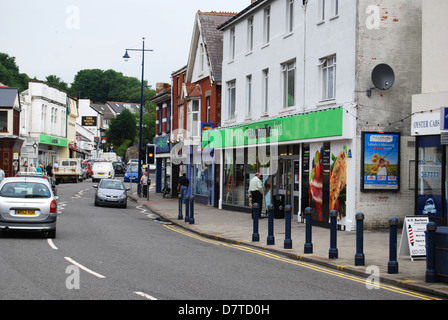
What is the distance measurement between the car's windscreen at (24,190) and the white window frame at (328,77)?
33.6 feet

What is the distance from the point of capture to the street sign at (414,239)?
14.0 meters

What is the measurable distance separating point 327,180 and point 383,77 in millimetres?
4013

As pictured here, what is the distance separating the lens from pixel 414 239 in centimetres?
1404

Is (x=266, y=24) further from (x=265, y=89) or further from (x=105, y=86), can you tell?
(x=105, y=86)

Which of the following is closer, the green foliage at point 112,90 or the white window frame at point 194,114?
the white window frame at point 194,114

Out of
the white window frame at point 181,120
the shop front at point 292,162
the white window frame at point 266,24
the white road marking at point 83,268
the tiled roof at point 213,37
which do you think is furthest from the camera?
the white window frame at point 181,120

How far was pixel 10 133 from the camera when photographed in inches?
2355

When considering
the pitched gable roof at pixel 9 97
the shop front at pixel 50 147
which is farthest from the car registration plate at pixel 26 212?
the shop front at pixel 50 147

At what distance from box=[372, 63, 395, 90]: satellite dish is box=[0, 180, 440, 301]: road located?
23.6ft

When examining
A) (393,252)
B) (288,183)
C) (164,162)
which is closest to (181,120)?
(164,162)

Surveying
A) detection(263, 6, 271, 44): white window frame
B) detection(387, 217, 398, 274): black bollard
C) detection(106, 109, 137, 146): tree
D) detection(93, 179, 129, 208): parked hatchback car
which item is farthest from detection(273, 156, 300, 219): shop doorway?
detection(106, 109, 137, 146): tree

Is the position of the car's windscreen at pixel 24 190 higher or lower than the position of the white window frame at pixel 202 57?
lower

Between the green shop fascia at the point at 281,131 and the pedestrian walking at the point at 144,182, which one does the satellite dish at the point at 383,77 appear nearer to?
the green shop fascia at the point at 281,131

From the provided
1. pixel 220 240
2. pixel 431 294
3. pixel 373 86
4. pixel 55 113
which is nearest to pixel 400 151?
pixel 373 86
